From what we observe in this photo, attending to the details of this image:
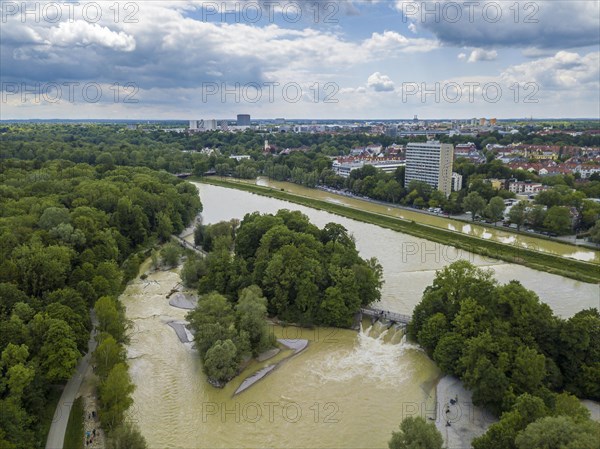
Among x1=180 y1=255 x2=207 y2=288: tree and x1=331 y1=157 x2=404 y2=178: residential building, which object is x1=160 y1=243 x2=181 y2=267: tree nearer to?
x1=180 y1=255 x2=207 y2=288: tree

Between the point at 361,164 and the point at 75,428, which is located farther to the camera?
the point at 361,164

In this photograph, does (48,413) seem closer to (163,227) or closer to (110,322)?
(110,322)

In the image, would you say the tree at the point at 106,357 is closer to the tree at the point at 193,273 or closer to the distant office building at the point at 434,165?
the tree at the point at 193,273

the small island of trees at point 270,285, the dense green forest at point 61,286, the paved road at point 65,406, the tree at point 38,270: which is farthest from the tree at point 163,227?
the paved road at point 65,406

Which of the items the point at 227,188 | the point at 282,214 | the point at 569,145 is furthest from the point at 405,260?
the point at 569,145

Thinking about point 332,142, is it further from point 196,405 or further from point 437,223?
point 196,405

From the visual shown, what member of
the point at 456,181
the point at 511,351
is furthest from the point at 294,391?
the point at 456,181

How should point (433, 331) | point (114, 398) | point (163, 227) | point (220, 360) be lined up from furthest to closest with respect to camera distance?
point (163, 227), point (433, 331), point (220, 360), point (114, 398)

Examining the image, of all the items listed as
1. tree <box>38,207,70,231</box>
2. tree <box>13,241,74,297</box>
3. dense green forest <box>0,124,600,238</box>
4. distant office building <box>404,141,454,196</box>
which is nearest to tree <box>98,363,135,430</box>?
tree <box>13,241,74,297</box>
